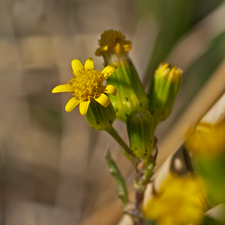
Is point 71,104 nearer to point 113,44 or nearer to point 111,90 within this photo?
point 111,90

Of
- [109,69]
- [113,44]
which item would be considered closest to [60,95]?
[113,44]

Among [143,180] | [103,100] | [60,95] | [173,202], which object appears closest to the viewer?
[103,100]

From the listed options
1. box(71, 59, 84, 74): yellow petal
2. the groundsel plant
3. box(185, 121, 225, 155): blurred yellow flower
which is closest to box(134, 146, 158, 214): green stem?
the groundsel plant

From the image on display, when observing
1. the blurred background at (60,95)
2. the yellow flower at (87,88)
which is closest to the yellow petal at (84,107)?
the yellow flower at (87,88)

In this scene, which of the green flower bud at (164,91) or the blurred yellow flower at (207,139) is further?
the green flower bud at (164,91)

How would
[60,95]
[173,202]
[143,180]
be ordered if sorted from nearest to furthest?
[143,180] → [173,202] → [60,95]

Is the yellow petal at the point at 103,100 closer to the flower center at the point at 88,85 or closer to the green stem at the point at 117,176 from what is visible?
the flower center at the point at 88,85

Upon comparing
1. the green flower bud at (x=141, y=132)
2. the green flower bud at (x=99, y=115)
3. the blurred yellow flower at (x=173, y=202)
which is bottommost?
the blurred yellow flower at (x=173, y=202)

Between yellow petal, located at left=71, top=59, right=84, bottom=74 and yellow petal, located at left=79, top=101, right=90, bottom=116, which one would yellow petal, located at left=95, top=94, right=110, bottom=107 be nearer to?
yellow petal, located at left=79, top=101, right=90, bottom=116
